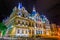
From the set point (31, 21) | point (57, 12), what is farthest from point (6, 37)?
point (57, 12)

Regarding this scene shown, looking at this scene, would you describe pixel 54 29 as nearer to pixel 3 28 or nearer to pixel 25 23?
pixel 25 23

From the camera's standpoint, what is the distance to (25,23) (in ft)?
9.75

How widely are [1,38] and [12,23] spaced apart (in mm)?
371

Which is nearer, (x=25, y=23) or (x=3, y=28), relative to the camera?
(x=3, y=28)

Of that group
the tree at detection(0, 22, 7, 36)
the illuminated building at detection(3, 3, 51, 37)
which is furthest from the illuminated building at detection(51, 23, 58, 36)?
the tree at detection(0, 22, 7, 36)

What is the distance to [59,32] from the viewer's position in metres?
3.22

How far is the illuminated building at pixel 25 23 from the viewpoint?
286cm

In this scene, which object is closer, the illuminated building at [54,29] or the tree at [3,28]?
the tree at [3,28]

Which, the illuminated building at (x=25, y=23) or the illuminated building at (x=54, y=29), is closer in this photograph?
the illuminated building at (x=25, y=23)

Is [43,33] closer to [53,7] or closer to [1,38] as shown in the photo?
[53,7]

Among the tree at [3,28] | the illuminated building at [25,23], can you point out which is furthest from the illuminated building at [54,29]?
the tree at [3,28]

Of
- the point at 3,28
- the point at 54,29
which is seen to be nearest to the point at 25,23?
the point at 3,28

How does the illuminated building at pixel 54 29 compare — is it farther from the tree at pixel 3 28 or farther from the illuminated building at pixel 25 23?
the tree at pixel 3 28

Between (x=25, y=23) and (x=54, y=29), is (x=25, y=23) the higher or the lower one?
the higher one
